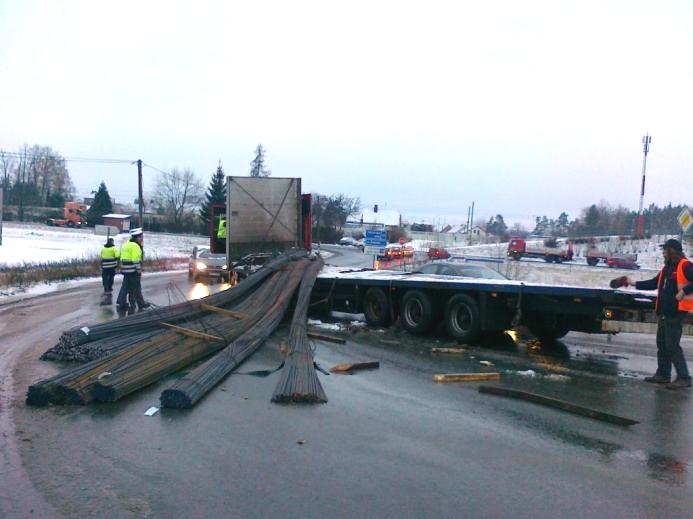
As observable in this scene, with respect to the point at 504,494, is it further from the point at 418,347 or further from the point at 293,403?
the point at 418,347

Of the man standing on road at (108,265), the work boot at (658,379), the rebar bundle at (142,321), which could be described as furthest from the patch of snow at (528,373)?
the man standing on road at (108,265)

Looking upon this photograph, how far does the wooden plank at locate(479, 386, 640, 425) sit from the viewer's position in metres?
7.41

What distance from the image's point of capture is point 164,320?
462 inches

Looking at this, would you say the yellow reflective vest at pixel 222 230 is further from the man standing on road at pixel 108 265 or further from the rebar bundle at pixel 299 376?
the rebar bundle at pixel 299 376

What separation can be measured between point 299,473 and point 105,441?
196 centimetres

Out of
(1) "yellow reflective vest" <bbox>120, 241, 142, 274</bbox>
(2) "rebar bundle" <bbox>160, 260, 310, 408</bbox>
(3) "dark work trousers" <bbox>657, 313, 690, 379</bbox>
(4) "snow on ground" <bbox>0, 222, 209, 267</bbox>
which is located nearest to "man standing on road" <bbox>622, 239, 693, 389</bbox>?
(3) "dark work trousers" <bbox>657, 313, 690, 379</bbox>

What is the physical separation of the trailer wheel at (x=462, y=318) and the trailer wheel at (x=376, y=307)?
173 centimetres

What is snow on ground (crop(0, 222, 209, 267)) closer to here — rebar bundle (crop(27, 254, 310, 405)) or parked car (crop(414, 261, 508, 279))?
rebar bundle (crop(27, 254, 310, 405))

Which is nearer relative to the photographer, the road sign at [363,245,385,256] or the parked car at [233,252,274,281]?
the parked car at [233,252,274,281]

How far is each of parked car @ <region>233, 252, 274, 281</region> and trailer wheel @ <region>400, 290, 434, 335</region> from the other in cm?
492

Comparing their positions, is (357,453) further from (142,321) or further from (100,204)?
(100,204)

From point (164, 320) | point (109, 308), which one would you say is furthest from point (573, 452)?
point (109, 308)

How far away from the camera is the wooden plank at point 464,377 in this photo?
30.9 ft

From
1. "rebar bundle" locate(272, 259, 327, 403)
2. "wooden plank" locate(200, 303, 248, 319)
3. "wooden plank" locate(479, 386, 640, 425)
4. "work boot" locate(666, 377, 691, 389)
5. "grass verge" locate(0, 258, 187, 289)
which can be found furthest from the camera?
"grass verge" locate(0, 258, 187, 289)
